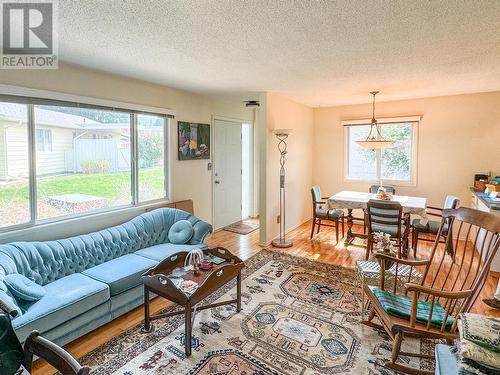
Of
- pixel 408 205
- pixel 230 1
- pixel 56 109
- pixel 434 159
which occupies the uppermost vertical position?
pixel 230 1

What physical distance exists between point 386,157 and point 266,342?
4448 mm

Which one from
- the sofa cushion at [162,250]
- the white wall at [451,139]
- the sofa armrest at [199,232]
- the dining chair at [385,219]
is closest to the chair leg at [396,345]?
the dining chair at [385,219]

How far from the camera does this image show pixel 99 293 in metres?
2.39

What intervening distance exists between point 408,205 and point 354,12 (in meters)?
2.86

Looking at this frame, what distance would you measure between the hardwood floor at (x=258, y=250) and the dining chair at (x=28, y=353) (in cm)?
94

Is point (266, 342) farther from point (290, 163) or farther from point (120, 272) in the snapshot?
point (290, 163)

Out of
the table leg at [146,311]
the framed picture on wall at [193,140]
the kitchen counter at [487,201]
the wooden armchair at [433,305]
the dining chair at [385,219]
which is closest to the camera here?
the wooden armchair at [433,305]

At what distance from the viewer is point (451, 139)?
16.2 ft

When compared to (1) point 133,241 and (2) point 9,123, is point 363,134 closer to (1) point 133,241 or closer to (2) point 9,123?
(1) point 133,241

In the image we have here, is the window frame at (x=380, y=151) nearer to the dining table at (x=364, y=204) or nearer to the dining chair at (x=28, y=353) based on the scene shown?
the dining table at (x=364, y=204)

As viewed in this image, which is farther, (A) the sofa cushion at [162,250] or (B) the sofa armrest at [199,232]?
(B) the sofa armrest at [199,232]

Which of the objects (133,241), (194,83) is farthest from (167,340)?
(194,83)

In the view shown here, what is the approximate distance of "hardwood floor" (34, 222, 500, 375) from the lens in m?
2.28

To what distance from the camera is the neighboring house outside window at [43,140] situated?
292 cm
